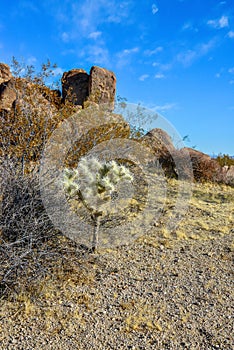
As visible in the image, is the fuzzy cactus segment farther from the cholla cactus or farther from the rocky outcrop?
the rocky outcrop

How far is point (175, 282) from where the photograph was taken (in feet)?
13.0

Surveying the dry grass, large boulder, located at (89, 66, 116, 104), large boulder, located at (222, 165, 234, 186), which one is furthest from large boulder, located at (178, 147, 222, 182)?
Result: the dry grass

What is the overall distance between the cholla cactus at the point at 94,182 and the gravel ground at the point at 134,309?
0.74 metres

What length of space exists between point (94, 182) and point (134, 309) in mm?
1696

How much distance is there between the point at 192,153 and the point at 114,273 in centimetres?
794

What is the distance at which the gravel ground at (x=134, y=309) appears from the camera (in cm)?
293

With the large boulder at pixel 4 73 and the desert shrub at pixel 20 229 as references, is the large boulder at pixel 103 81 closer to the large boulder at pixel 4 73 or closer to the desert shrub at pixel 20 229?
the large boulder at pixel 4 73

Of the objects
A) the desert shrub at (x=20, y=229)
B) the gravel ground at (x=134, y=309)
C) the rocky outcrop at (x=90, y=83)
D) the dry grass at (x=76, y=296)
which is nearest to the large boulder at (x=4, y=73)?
the rocky outcrop at (x=90, y=83)

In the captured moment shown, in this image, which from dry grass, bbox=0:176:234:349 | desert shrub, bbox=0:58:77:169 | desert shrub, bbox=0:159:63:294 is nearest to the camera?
dry grass, bbox=0:176:234:349

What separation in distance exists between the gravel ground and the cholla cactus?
0.74m

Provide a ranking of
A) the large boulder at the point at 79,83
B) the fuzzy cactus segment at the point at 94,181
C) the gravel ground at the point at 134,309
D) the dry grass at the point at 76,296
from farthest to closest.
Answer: the large boulder at the point at 79,83
the fuzzy cactus segment at the point at 94,181
the dry grass at the point at 76,296
the gravel ground at the point at 134,309

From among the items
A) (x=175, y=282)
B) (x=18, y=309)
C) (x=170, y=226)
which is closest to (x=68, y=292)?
(x=18, y=309)

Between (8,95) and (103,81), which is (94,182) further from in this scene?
(103,81)

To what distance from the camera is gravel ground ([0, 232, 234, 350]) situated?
115 inches
